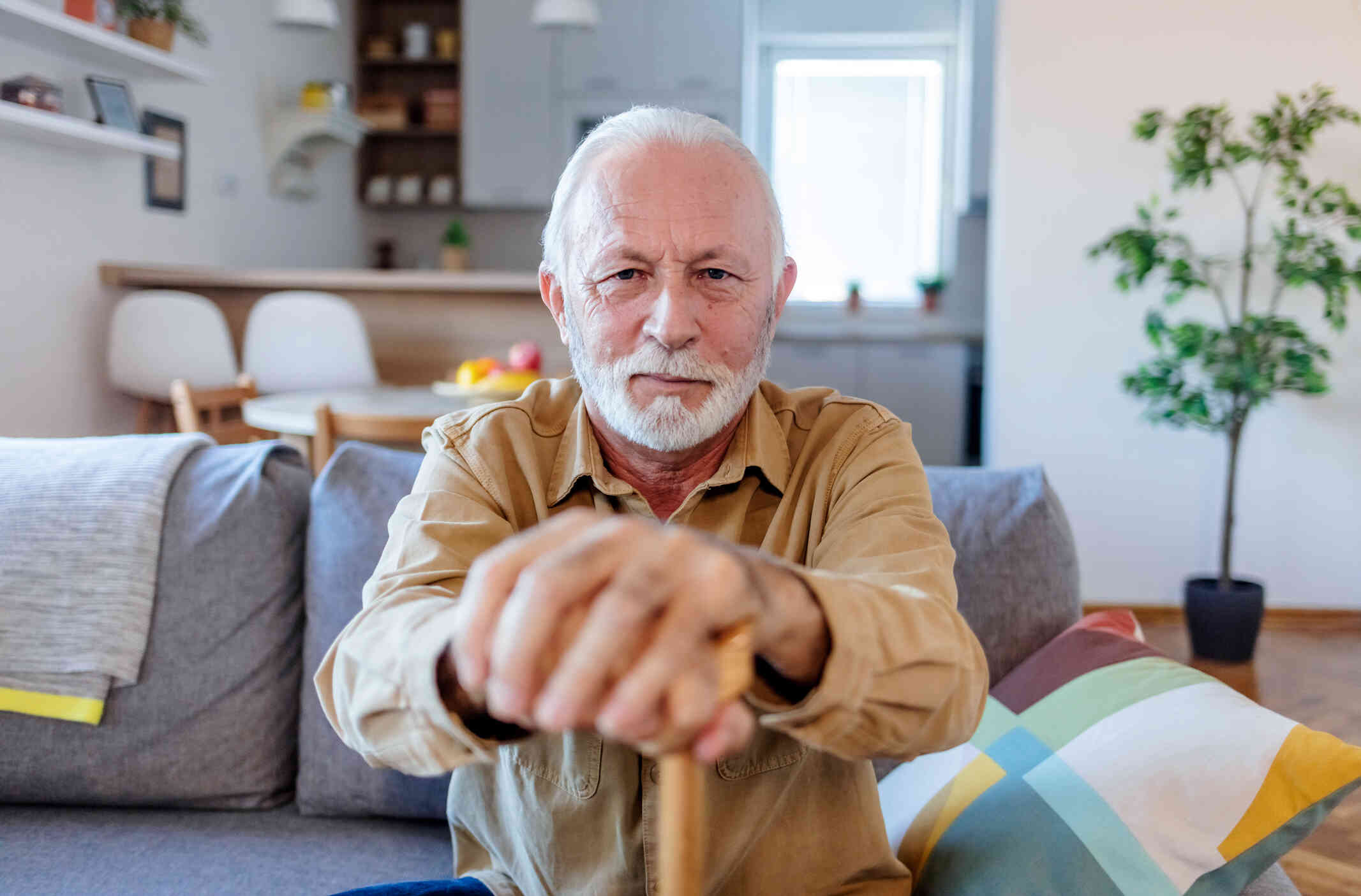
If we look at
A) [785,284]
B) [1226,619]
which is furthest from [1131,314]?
[785,284]

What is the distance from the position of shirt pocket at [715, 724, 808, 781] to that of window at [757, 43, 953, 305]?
5501mm

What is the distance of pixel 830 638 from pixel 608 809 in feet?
1.34

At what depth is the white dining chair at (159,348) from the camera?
3676mm

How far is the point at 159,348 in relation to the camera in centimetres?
368

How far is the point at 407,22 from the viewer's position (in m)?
6.45

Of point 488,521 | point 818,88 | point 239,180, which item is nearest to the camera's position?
point 488,521

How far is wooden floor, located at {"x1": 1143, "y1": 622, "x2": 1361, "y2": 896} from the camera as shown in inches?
79.7

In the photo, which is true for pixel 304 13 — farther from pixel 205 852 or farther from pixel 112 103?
pixel 205 852

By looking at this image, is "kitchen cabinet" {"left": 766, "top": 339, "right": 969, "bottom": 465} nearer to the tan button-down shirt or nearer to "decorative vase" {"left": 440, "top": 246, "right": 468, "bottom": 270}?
"decorative vase" {"left": 440, "top": 246, "right": 468, "bottom": 270}

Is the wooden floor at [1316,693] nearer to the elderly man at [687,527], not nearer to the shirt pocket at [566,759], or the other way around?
the elderly man at [687,527]

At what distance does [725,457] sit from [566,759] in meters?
0.34

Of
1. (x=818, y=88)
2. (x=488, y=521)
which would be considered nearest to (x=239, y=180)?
(x=818, y=88)

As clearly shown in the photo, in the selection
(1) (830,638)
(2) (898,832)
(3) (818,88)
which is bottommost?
(2) (898,832)

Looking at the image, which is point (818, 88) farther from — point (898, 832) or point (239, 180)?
point (898, 832)
